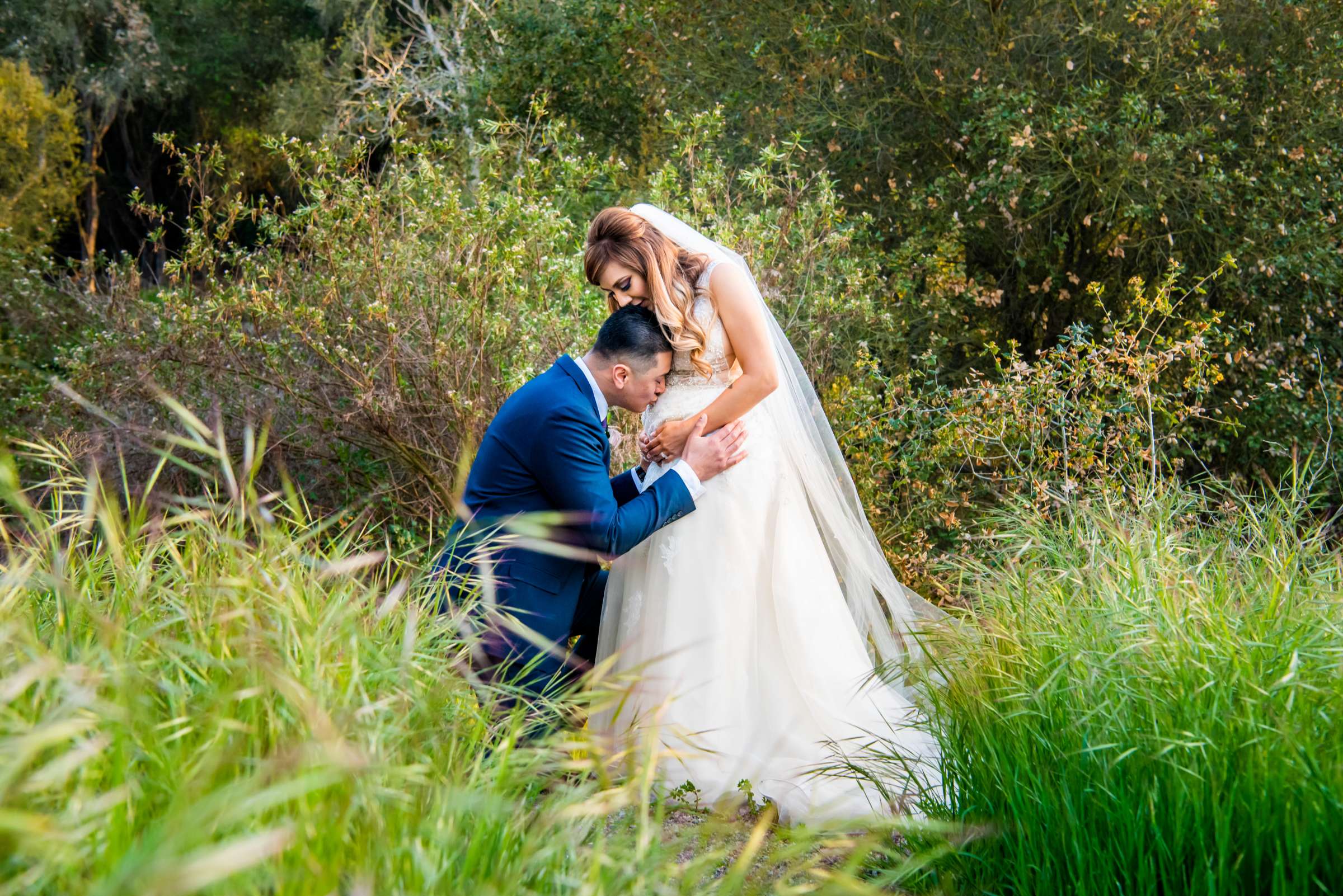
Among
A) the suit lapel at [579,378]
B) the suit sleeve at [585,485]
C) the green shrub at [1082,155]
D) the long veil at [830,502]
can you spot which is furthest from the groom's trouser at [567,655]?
the green shrub at [1082,155]

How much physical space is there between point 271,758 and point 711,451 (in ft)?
7.68

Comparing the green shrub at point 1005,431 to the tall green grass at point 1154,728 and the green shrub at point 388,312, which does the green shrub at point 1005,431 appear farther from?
the tall green grass at point 1154,728

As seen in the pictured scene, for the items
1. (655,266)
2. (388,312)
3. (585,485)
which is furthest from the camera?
(388,312)

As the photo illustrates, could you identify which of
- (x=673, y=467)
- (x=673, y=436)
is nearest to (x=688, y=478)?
(x=673, y=467)

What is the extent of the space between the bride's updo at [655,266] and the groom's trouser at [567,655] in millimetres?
939

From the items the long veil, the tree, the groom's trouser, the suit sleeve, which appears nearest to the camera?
the groom's trouser

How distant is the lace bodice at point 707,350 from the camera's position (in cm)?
418

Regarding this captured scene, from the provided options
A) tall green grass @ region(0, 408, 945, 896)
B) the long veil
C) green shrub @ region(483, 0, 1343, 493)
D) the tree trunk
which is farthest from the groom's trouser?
the tree trunk

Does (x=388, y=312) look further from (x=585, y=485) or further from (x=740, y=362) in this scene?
(x=585, y=485)

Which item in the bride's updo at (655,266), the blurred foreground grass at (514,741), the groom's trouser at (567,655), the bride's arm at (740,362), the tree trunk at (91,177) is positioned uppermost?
the tree trunk at (91,177)

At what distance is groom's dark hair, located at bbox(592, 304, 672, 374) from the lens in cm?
376

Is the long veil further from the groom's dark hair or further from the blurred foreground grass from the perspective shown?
the blurred foreground grass

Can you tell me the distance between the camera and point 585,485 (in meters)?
3.59

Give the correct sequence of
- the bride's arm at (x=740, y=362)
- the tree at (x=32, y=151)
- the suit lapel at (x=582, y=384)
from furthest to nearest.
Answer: the tree at (x=32, y=151), the bride's arm at (x=740, y=362), the suit lapel at (x=582, y=384)
